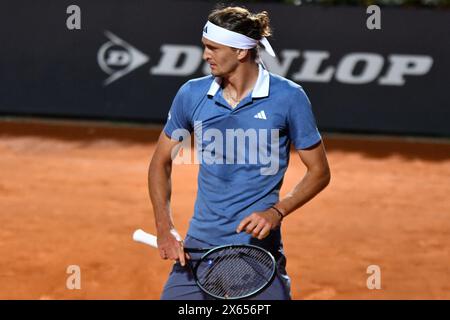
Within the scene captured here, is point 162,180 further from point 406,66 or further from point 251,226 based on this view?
point 406,66

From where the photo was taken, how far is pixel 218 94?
4.03m

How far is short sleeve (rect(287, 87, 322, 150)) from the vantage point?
3951 mm

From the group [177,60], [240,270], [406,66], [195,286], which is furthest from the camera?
[177,60]

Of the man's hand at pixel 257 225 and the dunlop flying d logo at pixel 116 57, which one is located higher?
the man's hand at pixel 257 225

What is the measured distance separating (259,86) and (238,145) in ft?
1.00

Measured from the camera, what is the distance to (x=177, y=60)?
41.3 ft

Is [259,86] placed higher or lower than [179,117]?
higher

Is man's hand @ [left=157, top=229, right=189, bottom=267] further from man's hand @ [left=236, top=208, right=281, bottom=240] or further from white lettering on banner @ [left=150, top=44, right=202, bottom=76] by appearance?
white lettering on banner @ [left=150, top=44, right=202, bottom=76]

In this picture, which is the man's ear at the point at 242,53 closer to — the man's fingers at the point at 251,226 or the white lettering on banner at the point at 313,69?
the man's fingers at the point at 251,226

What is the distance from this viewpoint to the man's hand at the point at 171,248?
12.5 feet

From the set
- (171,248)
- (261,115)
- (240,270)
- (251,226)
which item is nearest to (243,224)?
(251,226)

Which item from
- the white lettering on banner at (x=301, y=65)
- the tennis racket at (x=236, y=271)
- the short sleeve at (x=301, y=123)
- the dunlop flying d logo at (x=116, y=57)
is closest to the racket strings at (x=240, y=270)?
the tennis racket at (x=236, y=271)
